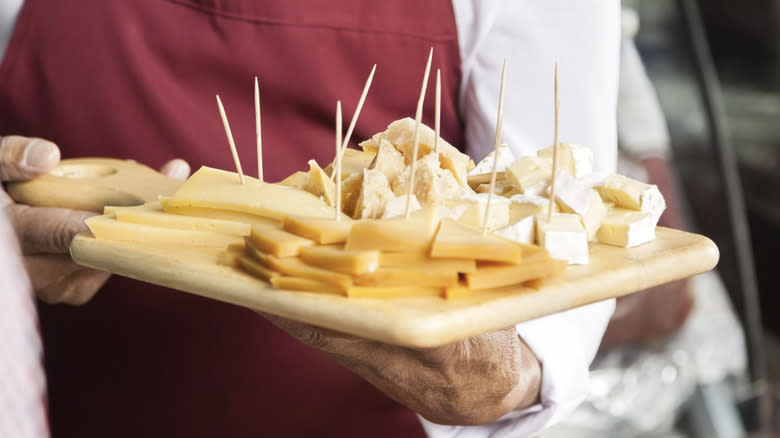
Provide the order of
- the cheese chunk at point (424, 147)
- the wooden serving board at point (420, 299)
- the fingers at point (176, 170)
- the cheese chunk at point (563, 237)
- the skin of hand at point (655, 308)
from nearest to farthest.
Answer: the wooden serving board at point (420, 299) < the cheese chunk at point (563, 237) < the cheese chunk at point (424, 147) < the fingers at point (176, 170) < the skin of hand at point (655, 308)

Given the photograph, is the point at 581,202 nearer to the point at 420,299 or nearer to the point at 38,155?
the point at 420,299

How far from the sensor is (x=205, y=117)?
1261 millimetres

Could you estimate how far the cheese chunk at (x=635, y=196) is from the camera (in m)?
0.80

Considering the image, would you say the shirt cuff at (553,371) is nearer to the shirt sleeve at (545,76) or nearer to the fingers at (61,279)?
the shirt sleeve at (545,76)

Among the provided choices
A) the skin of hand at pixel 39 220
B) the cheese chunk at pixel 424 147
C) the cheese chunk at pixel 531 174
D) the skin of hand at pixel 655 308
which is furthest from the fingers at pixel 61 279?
the skin of hand at pixel 655 308

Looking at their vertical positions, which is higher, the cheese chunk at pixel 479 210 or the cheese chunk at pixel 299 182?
the cheese chunk at pixel 479 210

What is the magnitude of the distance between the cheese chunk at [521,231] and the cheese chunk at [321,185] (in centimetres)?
17

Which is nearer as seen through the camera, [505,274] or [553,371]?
[505,274]

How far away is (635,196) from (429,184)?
218mm

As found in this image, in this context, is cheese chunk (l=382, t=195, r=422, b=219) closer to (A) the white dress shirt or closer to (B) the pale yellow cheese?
(B) the pale yellow cheese

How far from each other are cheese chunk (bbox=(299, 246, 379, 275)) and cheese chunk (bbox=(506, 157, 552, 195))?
9.0 inches

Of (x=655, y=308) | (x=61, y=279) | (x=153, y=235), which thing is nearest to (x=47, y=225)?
(x=61, y=279)

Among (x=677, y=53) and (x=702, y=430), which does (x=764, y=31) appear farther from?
(x=702, y=430)

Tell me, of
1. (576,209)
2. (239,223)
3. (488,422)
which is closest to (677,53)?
(488,422)
